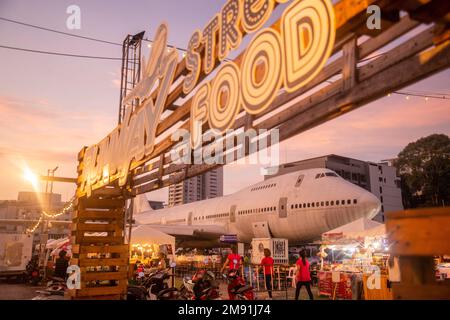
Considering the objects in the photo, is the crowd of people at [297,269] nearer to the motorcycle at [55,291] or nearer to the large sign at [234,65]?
the motorcycle at [55,291]

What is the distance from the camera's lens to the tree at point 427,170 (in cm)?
5366

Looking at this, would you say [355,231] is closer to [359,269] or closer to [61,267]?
[359,269]

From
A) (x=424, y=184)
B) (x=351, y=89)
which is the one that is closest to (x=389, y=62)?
(x=351, y=89)

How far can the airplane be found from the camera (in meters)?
18.7

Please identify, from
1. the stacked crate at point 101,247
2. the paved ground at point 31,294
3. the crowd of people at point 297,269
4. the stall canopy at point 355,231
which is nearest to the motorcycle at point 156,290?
the stacked crate at point 101,247

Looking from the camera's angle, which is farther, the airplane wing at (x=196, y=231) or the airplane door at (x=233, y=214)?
the airplane wing at (x=196, y=231)

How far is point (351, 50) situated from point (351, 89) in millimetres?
511

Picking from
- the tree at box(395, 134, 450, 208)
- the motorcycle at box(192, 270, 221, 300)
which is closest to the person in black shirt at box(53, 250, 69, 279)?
the motorcycle at box(192, 270, 221, 300)

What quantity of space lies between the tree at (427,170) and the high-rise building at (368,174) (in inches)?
1125

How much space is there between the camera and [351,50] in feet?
11.8

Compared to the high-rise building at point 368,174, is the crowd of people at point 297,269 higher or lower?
lower

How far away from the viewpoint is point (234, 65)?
4.13 metres

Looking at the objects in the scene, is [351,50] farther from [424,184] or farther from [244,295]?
[424,184]

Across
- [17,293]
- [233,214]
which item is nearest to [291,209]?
[233,214]
